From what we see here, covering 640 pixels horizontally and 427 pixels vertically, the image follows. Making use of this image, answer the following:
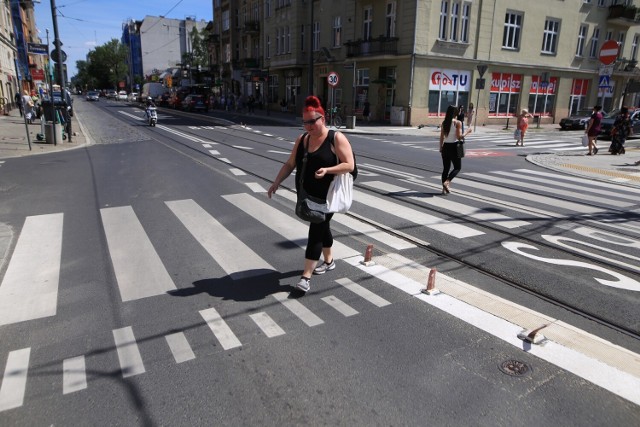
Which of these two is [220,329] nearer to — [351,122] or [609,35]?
[351,122]

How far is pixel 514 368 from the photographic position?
330cm

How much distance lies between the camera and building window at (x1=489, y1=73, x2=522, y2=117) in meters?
32.8

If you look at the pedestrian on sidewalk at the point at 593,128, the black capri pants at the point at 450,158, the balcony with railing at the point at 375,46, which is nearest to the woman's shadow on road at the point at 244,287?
the black capri pants at the point at 450,158

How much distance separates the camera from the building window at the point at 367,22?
3174 cm

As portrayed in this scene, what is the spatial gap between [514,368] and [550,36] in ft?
125

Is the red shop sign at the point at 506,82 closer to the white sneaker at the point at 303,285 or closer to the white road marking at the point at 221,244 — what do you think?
the white road marking at the point at 221,244

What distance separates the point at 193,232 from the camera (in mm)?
6461

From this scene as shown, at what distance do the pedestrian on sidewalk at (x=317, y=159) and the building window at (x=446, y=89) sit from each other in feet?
90.0

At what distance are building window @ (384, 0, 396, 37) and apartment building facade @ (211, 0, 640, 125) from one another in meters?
0.07

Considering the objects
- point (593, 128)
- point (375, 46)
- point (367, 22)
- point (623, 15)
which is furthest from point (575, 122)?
point (593, 128)

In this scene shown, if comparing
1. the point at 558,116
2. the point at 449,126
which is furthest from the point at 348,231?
the point at 558,116

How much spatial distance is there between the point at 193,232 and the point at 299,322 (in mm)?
3038

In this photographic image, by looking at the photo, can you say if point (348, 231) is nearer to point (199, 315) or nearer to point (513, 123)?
point (199, 315)

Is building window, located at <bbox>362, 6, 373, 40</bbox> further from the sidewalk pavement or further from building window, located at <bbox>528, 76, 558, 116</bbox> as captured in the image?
the sidewalk pavement
